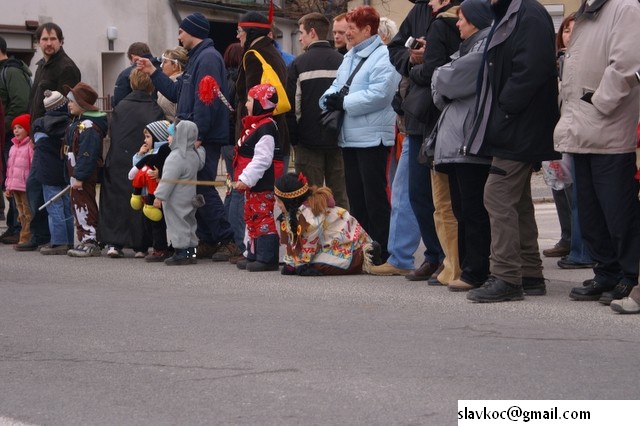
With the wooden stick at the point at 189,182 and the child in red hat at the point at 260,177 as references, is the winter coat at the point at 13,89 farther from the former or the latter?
the child in red hat at the point at 260,177

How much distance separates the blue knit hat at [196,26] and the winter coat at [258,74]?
1.76 feet

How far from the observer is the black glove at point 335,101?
10500mm

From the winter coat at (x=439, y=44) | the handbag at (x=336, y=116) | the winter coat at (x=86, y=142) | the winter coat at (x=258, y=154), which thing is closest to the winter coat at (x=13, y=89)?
the winter coat at (x=86, y=142)

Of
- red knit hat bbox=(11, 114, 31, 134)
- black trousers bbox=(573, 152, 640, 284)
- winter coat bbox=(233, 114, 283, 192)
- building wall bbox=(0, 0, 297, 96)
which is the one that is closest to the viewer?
black trousers bbox=(573, 152, 640, 284)

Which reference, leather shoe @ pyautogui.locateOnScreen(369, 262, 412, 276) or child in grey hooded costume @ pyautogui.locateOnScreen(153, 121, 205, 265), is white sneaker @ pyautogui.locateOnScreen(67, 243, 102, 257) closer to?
child in grey hooded costume @ pyautogui.locateOnScreen(153, 121, 205, 265)

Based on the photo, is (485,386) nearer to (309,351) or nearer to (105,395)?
(309,351)

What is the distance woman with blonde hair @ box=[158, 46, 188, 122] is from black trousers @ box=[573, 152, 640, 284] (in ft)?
16.0

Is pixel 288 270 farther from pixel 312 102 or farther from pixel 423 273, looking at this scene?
pixel 312 102

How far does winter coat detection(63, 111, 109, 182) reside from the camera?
12.2 metres

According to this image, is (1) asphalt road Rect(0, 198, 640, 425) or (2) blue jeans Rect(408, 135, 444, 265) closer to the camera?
(1) asphalt road Rect(0, 198, 640, 425)

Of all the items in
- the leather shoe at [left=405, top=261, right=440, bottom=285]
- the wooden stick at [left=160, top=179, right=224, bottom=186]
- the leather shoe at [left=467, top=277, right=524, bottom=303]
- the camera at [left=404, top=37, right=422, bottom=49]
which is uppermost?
the camera at [left=404, top=37, right=422, bottom=49]

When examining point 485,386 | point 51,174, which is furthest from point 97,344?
point 51,174

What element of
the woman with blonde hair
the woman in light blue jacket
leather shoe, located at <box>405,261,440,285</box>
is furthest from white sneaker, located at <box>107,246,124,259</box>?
Answer: leather shoe, located at <box>405,261,440,285</box>

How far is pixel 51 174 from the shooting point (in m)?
12.7
